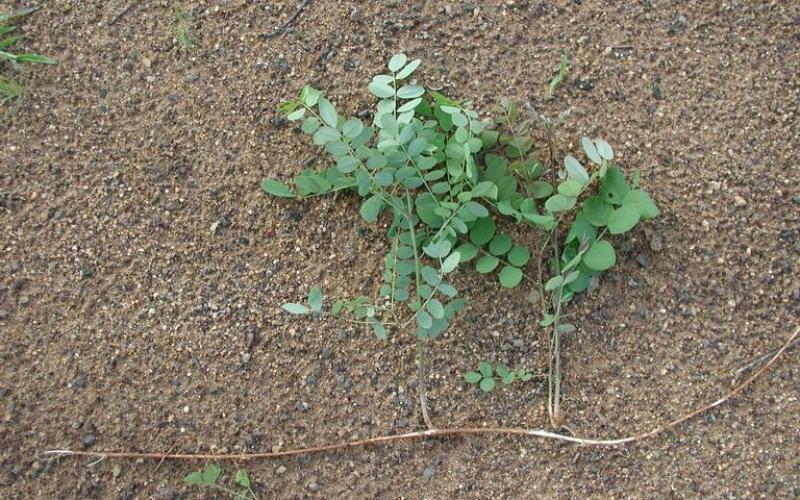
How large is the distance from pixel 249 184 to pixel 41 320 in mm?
517

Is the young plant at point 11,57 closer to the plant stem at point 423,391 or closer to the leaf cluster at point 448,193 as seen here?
the leaf cluster at point 448,193

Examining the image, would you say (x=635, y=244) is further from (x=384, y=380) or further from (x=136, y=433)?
(x=136, y=433)


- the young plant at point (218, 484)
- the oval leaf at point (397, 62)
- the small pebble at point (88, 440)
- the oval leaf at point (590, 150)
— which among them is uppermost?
the oval leaf at point (397, 62)

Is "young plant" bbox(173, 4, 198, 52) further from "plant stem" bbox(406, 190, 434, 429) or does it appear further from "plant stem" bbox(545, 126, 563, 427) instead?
"plant stem" bbox(545, 126, 563, 427)

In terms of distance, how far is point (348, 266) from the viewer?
1.72 metres

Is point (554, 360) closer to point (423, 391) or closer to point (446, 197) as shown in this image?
point (423, 391)

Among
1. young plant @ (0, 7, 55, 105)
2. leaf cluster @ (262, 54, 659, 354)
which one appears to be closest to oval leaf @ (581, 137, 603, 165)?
leaf cluster @ (262, 54, 659, 354)

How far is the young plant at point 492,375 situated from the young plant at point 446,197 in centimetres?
Result: 1

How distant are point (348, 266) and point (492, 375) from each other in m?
0.37

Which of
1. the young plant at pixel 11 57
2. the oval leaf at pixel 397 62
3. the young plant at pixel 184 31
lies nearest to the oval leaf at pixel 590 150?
the oval leaf at pixel 397 62

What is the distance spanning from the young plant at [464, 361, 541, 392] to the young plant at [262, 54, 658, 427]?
0.01 metres

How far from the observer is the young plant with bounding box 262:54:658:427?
1567 mm

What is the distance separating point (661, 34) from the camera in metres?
1.72

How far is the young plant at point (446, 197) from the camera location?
5.14 feet
